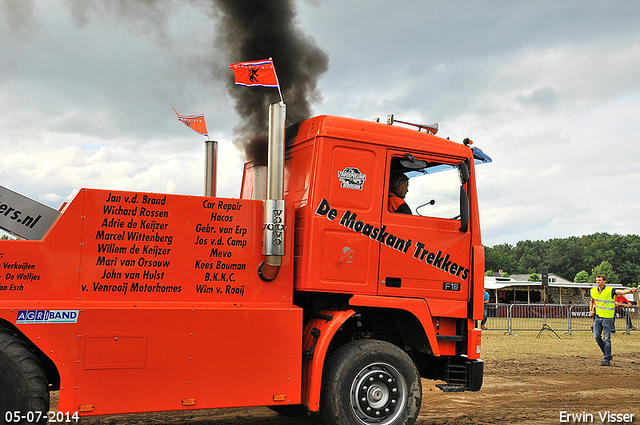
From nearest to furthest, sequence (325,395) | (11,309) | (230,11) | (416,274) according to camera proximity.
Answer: (11,309) → (325,395) → (416,274) → (230,11)

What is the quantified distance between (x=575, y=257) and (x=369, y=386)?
145 meters

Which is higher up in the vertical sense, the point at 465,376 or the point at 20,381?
the point at 20,381

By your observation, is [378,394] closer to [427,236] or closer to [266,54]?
[427,236]

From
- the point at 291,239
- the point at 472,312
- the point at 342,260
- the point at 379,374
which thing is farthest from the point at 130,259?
the point at 472,312

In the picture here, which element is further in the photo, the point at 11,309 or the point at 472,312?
the point at 472,312

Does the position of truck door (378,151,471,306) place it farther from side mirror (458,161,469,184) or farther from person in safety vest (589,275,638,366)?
person in safety vest (589,275,638,366)

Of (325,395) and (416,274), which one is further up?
(416,274)

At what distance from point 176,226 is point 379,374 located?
271cm

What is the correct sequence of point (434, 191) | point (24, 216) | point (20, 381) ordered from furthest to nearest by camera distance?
point (434, 191) < point (24, 216) < point (20, 381)

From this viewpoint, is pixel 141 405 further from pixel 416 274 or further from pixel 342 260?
pixel 416 274

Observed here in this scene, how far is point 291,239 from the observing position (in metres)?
5.69

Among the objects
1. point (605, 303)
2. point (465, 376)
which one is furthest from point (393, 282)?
point (605, 303)

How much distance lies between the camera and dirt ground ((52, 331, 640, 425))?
685 cm

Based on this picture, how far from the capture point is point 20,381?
4.56m
